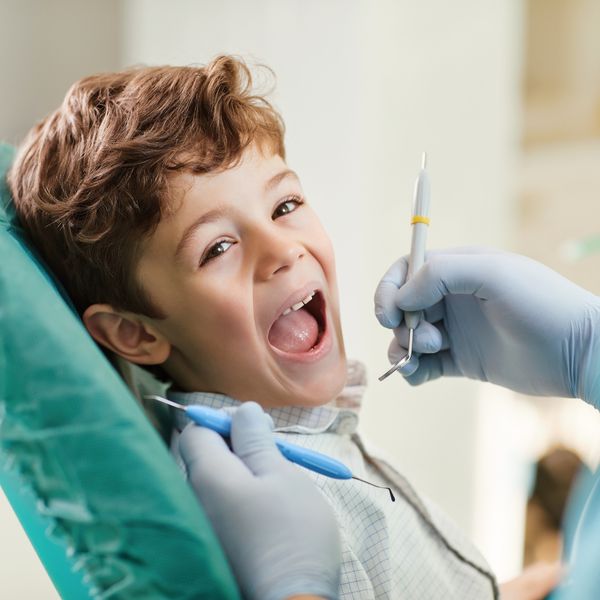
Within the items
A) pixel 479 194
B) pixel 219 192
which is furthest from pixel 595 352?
pixel 479 194

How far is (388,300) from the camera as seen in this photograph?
1.07 m

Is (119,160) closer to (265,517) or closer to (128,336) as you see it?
(128,336)

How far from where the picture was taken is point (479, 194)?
7.44 ft

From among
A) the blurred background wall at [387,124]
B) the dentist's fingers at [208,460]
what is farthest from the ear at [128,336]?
the blurred background wall at [387,124]

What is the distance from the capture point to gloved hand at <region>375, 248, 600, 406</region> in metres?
1.02

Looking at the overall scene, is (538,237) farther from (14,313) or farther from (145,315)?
(14,313)

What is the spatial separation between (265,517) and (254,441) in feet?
0.33

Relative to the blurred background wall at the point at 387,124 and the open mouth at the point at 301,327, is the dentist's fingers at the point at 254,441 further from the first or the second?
the blurred background wall at the point at 387,124

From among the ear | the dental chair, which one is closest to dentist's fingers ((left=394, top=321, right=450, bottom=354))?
the ear

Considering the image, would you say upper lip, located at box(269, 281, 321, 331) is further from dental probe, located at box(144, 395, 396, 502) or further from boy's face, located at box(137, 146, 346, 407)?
dental probe, located at box(144, 395, 396, 502)

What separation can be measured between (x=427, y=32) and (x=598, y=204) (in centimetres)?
107

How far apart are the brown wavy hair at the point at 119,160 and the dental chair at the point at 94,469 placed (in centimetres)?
22

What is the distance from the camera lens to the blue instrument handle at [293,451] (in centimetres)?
84

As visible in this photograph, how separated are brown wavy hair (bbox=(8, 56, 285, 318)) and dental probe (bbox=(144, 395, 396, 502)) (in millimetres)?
204
